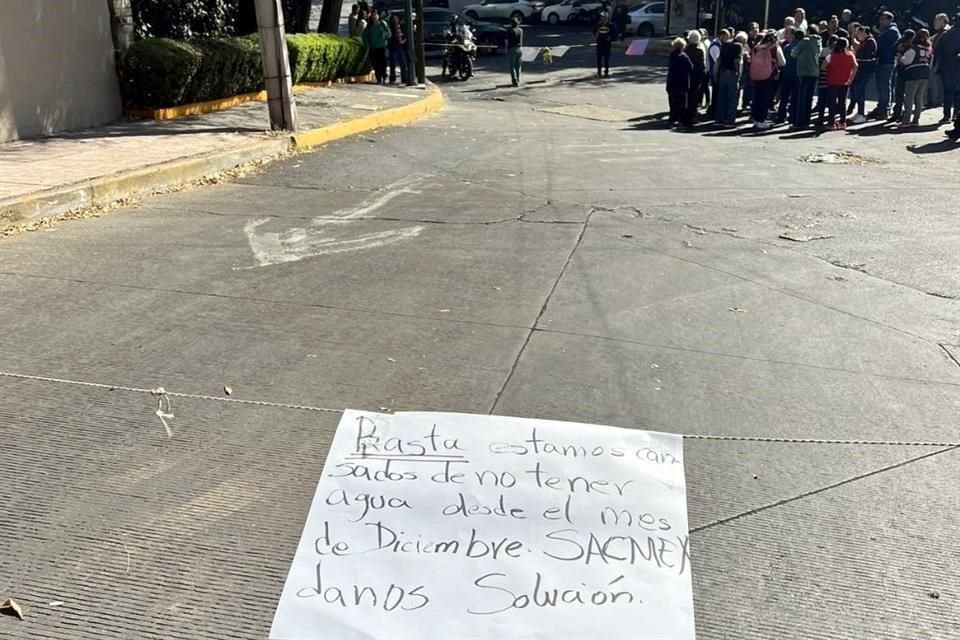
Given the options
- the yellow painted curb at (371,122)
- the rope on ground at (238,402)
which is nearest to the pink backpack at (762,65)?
the yellow painted curb at (371,122)

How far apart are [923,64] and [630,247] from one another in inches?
428

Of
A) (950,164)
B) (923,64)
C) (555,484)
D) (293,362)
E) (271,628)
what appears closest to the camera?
(271,628)

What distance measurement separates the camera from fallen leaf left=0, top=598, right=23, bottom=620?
2740 mm

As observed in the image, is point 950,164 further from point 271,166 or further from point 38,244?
point 38,244

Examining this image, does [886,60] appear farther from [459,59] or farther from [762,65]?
[459,59]

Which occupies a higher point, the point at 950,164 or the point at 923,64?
the point at 923,64

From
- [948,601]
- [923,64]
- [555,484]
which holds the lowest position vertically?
[948,601]

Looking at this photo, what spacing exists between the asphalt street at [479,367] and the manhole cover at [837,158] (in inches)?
98.5

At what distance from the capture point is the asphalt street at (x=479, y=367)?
3023 millimetres

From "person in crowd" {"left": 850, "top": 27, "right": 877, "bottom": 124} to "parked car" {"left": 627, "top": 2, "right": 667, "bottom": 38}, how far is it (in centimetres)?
2392

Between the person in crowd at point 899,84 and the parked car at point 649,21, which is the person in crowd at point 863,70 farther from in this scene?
the parked car at point 649,21

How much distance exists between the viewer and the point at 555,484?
3.22 meters

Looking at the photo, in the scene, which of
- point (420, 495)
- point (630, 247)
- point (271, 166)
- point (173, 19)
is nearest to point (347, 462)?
point (420, 495)

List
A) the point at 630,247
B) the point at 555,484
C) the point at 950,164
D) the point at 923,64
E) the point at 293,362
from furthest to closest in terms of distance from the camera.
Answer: the point at 923,64 → the point at 950,164 → the point at 630,247 → the point at 293,362 → the point at 555,484
